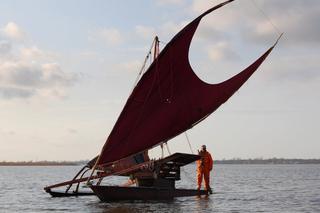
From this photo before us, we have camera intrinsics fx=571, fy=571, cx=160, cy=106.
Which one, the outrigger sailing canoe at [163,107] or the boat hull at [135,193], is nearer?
the outrigger sailing canoe at [163,107]

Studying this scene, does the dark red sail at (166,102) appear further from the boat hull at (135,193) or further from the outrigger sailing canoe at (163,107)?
the boat hull at (135,193)

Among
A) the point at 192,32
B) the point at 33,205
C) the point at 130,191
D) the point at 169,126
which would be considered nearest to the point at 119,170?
the point at 130,191

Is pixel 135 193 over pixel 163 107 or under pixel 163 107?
under

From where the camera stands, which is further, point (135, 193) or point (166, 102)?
point (135, 193)

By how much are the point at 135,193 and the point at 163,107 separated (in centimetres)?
479

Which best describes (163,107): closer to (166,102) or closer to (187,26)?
(166,102)

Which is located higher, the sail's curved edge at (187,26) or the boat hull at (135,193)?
the sail's curved edge at (187,26)

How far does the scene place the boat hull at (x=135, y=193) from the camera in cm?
2989

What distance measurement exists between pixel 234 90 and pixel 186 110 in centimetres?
271

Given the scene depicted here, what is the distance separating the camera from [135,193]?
30141mm

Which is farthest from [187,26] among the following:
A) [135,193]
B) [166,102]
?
[135,193]

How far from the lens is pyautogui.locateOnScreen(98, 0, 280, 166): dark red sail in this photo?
29.5m

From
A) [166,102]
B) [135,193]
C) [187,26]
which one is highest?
[187,26]

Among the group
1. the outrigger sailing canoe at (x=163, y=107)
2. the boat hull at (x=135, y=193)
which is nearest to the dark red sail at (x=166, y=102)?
the outrigger sailing canoe at (x=163, y=107)
